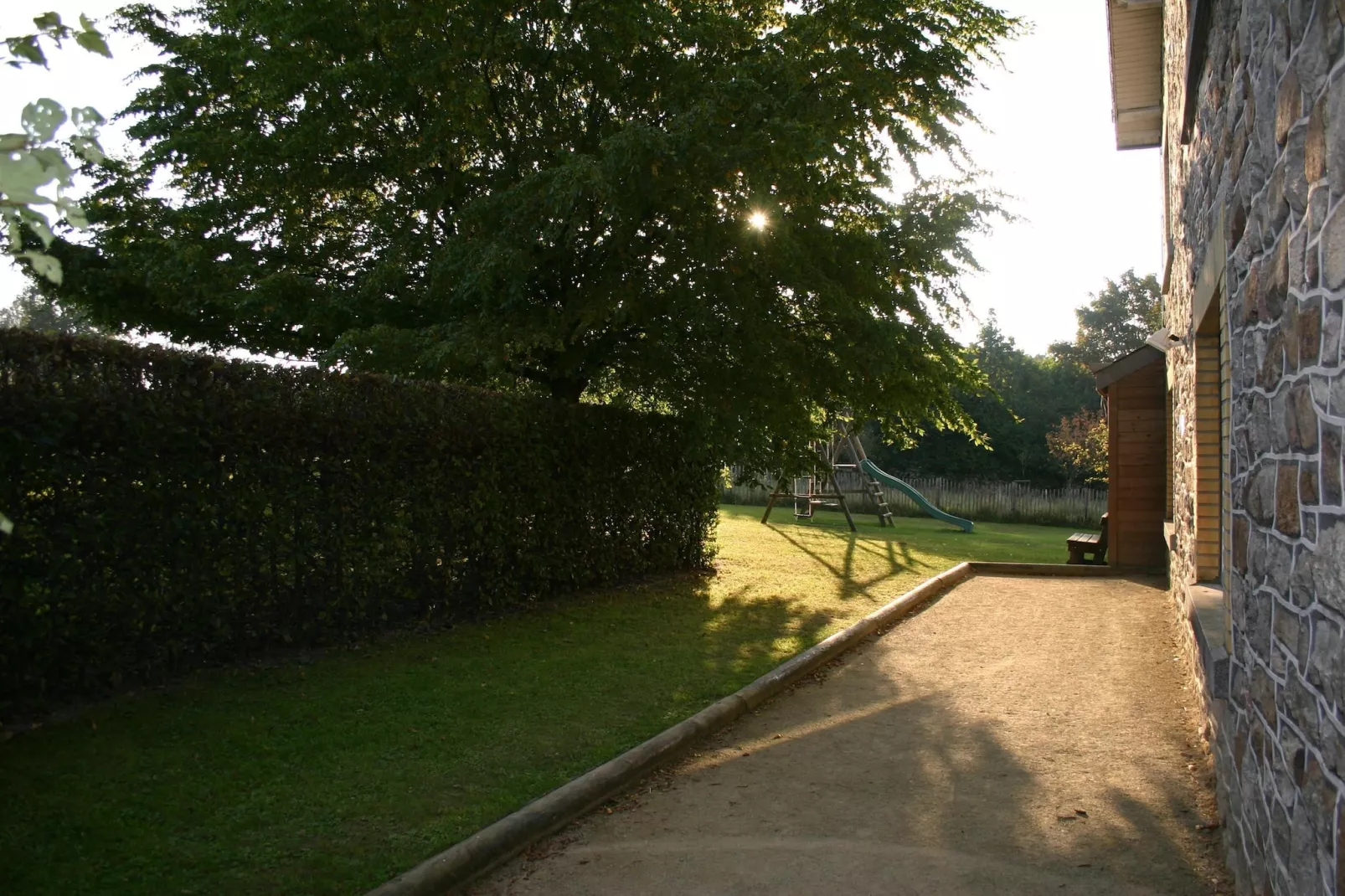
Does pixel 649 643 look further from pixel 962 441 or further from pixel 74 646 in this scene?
pixel 962 441

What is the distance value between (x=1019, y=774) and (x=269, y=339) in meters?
11.1

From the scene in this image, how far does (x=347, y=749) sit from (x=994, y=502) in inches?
1080

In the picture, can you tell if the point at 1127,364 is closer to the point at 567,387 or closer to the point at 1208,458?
the point at 567,387

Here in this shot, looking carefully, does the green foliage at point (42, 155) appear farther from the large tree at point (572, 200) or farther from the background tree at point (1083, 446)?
the background tree at point (1083, 446)

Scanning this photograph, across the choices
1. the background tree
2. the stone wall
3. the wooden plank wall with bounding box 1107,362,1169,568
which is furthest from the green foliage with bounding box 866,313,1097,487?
the stone wall

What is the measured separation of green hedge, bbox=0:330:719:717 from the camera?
5711mm

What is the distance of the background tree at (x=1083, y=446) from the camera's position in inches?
1121

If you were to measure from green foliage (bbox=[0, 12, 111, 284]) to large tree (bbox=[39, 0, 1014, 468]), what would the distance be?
8.40m

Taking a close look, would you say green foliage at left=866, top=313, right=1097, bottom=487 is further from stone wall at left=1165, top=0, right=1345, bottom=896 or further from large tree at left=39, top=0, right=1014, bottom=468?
stone wall at left=1165, top=0, right=1345, bottom=896

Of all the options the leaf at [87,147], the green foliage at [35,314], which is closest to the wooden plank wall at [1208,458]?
the leaf at [87,147]

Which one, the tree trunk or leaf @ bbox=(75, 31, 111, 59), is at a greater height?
the tree trunk

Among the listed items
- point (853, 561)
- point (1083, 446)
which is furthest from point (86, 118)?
point (1083, 446)

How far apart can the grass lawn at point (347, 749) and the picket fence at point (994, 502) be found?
2081 cm

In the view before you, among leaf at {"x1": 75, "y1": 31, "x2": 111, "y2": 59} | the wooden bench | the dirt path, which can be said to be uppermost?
leaf at {"x1": 75, "y1": 31, "x2": 111, "y2": 59}
